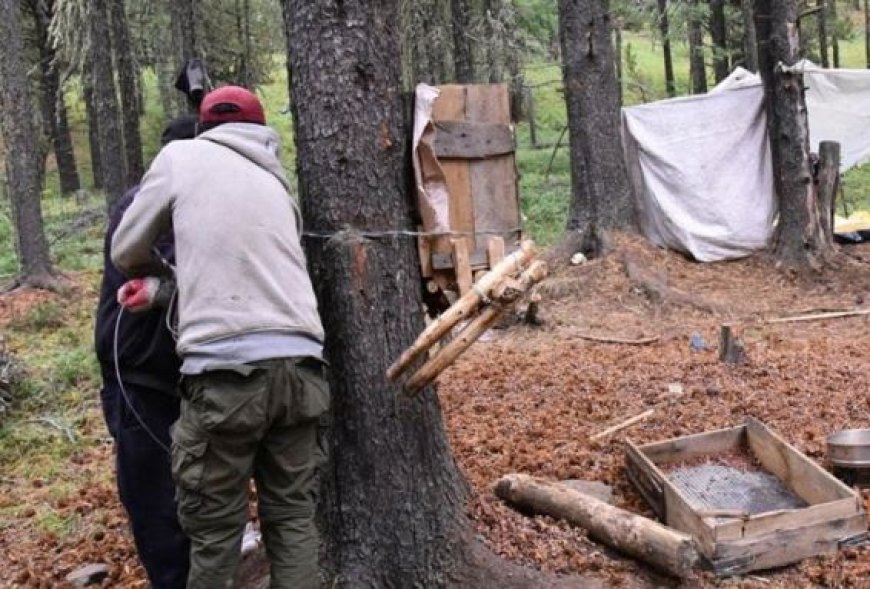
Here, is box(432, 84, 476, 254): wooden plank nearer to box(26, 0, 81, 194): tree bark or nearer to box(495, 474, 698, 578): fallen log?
box(495, 474, 698, 578): fallen log

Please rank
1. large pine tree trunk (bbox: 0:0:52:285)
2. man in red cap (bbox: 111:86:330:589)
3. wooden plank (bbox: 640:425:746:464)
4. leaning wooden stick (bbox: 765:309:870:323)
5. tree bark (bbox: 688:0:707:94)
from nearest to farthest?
man in red cap (bbox: 111:86:330:589)
wooden plank (bbox: 640:425:746:464)
leaning wooden stick (bbox: 765:309:870:323)
large pine tree trunk (bbox: 0:0:52:285)
tree bark (bbox: 688:0:707:94)

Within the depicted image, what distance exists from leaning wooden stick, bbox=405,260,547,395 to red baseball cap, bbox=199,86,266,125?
3.41ft

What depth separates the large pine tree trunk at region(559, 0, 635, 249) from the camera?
9047 millimetres

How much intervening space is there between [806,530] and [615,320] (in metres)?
4.47

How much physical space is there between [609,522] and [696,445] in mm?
1181

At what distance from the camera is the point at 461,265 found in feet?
10.3

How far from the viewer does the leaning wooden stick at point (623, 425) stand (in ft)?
15.7

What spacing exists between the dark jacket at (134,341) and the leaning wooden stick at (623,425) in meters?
2.52

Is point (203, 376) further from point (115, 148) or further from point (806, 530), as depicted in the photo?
point (115, 148)

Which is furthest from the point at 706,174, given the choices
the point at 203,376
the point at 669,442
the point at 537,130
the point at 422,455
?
the point at 537,130

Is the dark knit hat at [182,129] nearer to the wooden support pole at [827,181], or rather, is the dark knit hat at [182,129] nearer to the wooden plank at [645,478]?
the wooden plank at [645,478]

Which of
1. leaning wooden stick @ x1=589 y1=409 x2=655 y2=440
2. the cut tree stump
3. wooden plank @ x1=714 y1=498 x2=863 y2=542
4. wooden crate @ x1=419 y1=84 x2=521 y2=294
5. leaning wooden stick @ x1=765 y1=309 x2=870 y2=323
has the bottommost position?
leaning wooden stick @ x1=589 y1=409 x2=655 y2=440

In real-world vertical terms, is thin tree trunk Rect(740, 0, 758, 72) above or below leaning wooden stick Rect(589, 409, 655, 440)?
above

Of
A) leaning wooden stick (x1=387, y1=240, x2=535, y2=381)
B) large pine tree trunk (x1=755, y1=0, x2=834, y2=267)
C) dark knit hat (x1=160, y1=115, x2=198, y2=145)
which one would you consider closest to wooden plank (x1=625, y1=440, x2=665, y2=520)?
leaning wooden stick (x1=387, y1=240, x2=535, y2=381)
